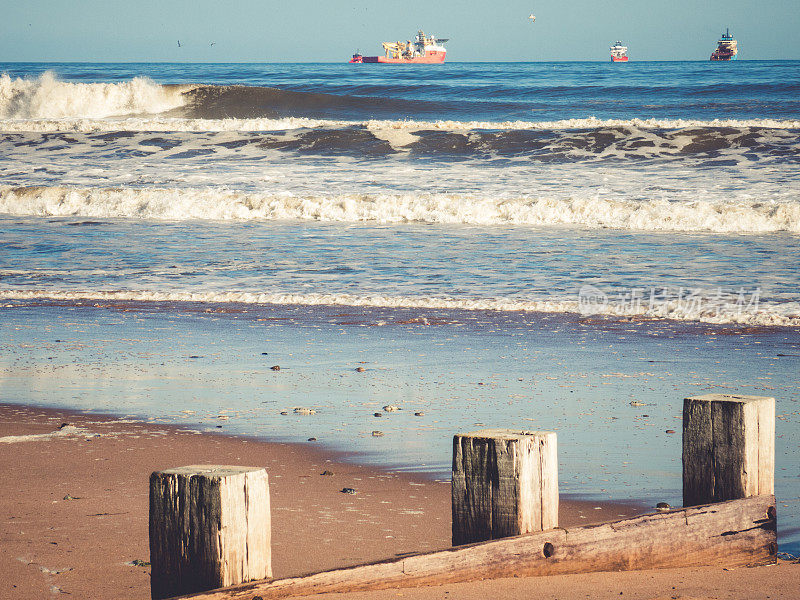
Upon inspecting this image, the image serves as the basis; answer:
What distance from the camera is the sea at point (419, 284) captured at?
4922 mm

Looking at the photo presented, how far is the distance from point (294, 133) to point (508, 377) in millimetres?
19457

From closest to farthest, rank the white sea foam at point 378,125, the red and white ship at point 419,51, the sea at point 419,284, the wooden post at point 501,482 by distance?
the wooden post at point 501,482
the sea at point 419,284
the white sea foam at point 378,125
the red and white ship at point 419,51

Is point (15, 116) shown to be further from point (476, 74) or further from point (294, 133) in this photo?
point (476, 74)

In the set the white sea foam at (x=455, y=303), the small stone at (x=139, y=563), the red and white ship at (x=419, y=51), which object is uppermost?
the red and white ship at (x=419, y=51)

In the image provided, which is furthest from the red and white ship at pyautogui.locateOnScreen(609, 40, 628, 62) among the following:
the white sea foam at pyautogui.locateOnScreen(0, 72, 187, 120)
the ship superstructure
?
the white sea foam at pyautogui.locateOnScreen(0, 72, 187, 120)

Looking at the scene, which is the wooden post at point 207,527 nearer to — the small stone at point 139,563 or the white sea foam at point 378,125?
the small stone at point 139,563

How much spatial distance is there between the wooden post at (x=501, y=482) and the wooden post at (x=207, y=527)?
1.72 ft

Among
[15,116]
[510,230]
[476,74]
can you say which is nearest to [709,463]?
[510,230]

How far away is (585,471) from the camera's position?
397 cm

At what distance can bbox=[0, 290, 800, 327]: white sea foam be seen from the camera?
24.2ft

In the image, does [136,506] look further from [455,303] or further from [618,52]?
[618,52]

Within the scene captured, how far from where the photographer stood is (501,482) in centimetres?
223

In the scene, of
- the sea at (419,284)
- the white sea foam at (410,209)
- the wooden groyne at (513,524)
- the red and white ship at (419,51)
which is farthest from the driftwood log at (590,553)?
the red and white ship at (419,51)

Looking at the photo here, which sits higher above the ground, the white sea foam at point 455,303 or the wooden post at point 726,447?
the wooden post at point 726,447
